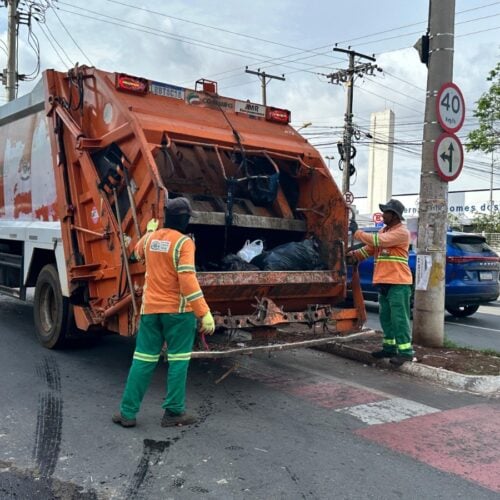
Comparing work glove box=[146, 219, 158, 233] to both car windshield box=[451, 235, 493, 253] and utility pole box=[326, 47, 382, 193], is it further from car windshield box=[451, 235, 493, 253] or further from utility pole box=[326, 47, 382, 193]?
utility pole box=[326, 47, 382, 193]

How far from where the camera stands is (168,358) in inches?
165

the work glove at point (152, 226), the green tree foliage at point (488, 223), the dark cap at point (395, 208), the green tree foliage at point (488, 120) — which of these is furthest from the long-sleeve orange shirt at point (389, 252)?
the green tree foliage at point (488, 223)

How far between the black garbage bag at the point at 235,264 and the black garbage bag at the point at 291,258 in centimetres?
14

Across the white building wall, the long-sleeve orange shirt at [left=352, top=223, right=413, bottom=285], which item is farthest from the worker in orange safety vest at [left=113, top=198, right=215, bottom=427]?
the white building wall

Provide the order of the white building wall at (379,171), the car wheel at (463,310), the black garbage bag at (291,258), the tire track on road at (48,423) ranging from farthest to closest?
the white building wall at (379,171), the car wheel at (463,310), the black garbage bag at (291,258), the tire track on road at (48,423)

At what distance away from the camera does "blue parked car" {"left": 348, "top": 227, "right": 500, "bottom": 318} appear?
984 centimetres

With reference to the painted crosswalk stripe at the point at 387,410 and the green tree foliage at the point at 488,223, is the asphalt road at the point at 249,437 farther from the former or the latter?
the green tree foliage at the point at 488,223

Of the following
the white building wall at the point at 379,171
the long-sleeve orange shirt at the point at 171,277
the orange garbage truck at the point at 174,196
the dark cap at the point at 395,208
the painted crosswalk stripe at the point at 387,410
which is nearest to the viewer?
the long-sleeve orange shirt at the point at 171,277

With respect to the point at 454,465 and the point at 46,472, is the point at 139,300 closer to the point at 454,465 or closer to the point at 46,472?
the point at 46,472

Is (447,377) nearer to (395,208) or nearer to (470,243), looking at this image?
(395,208)

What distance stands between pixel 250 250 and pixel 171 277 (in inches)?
75.6

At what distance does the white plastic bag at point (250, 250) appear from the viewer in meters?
5.91

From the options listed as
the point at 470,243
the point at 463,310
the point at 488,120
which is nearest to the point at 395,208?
the point at 470,243

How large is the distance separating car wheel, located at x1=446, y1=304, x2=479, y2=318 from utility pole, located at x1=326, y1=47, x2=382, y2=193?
13.8m
